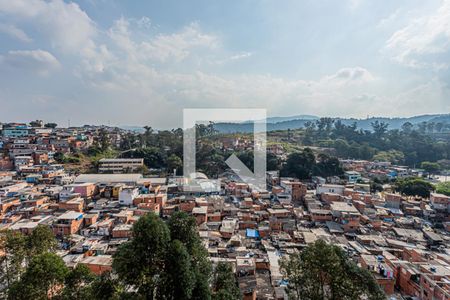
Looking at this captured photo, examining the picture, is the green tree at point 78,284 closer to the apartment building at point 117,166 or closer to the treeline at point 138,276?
the treeline at point 138,276

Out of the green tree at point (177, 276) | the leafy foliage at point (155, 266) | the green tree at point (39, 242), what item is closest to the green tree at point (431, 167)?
the leafy foliage at point (155, 266)

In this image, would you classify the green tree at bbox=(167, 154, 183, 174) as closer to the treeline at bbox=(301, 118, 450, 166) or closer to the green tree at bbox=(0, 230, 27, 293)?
the green tree at bbox=(0, 230, 27, 293)

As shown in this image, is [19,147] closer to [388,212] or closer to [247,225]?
[247,225]

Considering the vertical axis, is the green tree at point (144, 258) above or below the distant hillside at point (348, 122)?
below

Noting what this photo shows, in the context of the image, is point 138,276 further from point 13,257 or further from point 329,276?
point 329,276

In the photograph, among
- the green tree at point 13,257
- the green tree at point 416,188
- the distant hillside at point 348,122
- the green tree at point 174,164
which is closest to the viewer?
the green tree at point 13,257

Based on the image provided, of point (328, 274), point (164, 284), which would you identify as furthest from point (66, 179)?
point (328, 274)

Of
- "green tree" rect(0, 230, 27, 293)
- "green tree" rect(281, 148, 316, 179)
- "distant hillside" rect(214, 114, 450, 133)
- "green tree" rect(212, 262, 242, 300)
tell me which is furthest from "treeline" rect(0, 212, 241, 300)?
"distant hillside" rect(214, 114, 450, 133)
